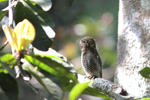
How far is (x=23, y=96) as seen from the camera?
543 centimetres

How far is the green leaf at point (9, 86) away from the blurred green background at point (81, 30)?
369 centimetres

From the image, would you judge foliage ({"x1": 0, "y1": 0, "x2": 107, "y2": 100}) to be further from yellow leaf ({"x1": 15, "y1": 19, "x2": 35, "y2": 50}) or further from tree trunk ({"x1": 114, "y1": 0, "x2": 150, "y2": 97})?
tree trunk ({"x1": 114, "y1": 0, "x2": 150, "y2": 97})

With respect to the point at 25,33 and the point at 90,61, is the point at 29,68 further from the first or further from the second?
the point at 90,61

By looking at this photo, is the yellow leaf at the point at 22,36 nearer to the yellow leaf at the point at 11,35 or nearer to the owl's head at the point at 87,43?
the yellow leaf at the point at 11,35

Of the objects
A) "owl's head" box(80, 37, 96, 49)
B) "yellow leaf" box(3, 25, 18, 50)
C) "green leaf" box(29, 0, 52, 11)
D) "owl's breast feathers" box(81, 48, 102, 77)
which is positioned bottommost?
"yellow leaf" box(3, 25, 18, 50)

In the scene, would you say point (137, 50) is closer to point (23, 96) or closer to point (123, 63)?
point (123, 63)

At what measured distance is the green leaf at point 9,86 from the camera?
2.89 feet

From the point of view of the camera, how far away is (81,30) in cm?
533

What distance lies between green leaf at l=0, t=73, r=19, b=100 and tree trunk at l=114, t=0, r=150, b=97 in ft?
4.40

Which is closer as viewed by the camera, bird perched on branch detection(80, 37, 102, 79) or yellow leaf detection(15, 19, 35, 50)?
yellow leaf detection(15, 19, 35, 50)

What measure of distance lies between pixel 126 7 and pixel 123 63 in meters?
0.52

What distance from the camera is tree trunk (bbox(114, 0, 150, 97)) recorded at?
2.01 metres

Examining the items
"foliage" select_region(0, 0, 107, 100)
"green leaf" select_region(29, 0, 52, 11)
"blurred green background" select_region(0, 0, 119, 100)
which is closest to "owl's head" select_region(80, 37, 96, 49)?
"blurred green background" select_region(0, 0, 119, 100)

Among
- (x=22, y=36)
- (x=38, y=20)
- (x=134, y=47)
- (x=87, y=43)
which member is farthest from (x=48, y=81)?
(x=87, y=43)
